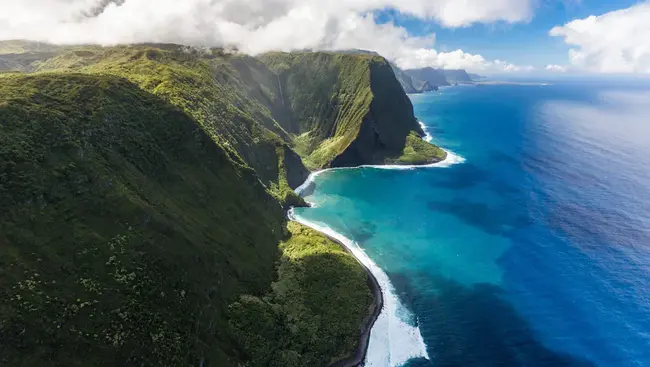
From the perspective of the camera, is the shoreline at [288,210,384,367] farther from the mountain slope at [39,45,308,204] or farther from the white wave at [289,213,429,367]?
the mountain slope at [39,45,308,204]

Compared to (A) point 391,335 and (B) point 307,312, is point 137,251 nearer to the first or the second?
(B) point 307,312

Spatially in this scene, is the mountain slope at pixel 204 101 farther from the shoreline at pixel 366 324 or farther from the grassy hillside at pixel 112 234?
the shoreline at pixel 366 324

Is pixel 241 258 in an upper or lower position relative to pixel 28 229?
lower

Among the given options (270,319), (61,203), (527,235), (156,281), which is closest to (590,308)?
(527,235)

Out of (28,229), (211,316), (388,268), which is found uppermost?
(28,229)

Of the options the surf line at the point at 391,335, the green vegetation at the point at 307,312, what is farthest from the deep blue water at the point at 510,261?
the green vegetation at the point at 307,312

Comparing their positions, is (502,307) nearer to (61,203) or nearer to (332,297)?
(332,297)

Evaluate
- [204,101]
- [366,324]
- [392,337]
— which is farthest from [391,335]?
[204,101]

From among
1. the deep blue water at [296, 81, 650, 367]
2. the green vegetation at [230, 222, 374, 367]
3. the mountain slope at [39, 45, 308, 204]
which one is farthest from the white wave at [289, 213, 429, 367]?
the mountain slope at [39, 45, 308, 204]

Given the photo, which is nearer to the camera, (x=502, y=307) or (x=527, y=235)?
(x=502, y=307)
